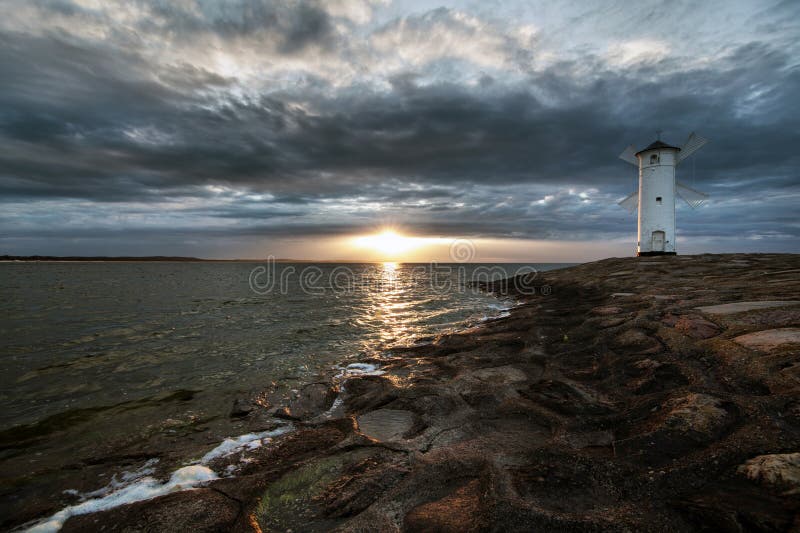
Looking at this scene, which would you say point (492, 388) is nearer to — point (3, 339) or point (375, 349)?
point (375, 349)

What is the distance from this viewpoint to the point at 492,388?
7.41 metres

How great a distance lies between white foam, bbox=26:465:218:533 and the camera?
4.29 metres

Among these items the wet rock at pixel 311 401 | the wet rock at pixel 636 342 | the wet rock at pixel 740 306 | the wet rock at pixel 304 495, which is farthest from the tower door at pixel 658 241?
the wet rock at pixel 304 495

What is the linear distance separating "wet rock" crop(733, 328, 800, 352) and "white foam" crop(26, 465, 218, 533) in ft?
30.4

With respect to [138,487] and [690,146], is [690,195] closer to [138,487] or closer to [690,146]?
[690,146]

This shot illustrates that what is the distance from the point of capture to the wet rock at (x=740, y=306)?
27.0 ft

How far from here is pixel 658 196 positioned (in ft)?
101

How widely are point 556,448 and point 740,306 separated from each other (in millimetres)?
8085

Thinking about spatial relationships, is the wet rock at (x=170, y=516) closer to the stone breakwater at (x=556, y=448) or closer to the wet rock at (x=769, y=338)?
the stone breakwater at (x=556, y=448)

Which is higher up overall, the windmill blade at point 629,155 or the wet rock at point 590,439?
the windmill blade at point 629,155

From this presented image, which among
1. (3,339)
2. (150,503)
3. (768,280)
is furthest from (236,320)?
(768,280)

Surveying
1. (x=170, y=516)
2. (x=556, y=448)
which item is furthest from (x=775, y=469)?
(x=170, y=516)

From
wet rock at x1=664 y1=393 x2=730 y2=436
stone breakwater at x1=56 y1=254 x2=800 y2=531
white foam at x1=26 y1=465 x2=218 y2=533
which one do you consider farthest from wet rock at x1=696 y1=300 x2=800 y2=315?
white foam at x1=26 y1=465 x2=218 y2=533

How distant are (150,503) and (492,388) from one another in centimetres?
599
